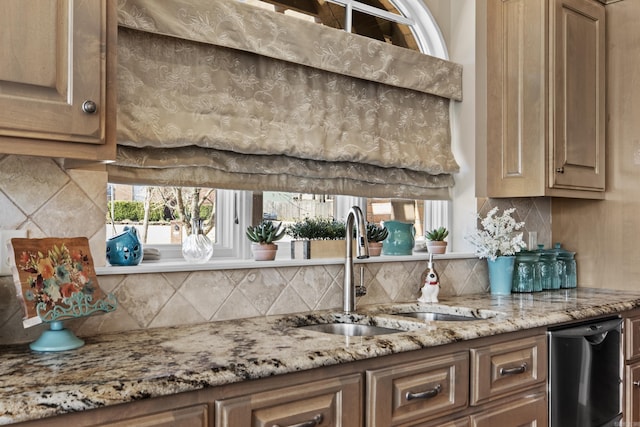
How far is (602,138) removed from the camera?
10.4 ft

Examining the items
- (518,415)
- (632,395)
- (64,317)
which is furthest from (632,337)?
(64,317)

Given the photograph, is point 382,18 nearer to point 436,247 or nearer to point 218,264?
point 436,247

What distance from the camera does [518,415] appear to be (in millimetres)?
2109

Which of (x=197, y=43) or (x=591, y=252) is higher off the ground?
(x=197, y=43)

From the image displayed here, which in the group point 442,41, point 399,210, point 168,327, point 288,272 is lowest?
point 168,327

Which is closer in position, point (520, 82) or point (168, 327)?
point (168, 327)

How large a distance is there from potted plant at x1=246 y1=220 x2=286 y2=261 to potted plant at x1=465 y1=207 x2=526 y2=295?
109 cm

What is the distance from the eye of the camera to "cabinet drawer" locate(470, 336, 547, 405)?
196 cm

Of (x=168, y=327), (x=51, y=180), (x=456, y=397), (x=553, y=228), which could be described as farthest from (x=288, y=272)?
(x=553, y=228)

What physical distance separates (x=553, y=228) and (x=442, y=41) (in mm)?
1270

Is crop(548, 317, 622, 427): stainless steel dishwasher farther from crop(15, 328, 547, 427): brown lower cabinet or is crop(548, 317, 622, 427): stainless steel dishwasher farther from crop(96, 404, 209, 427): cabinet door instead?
crop(96, 404, 209, 427): cabinet door

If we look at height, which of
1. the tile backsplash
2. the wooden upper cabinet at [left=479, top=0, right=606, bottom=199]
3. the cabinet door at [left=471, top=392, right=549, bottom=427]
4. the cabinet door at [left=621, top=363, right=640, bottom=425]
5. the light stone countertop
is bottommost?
the cabinet door at [left=621, top=363, right=640, bottom=425]

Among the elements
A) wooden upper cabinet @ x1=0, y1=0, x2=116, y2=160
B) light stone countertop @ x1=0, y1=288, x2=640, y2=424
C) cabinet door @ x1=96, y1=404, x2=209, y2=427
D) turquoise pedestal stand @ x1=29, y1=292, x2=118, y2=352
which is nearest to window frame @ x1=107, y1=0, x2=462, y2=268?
light stone countertop @ x1=0, y1=288, x2=640, y2=424

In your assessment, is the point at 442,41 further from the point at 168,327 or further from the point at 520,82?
the point at 168,327
